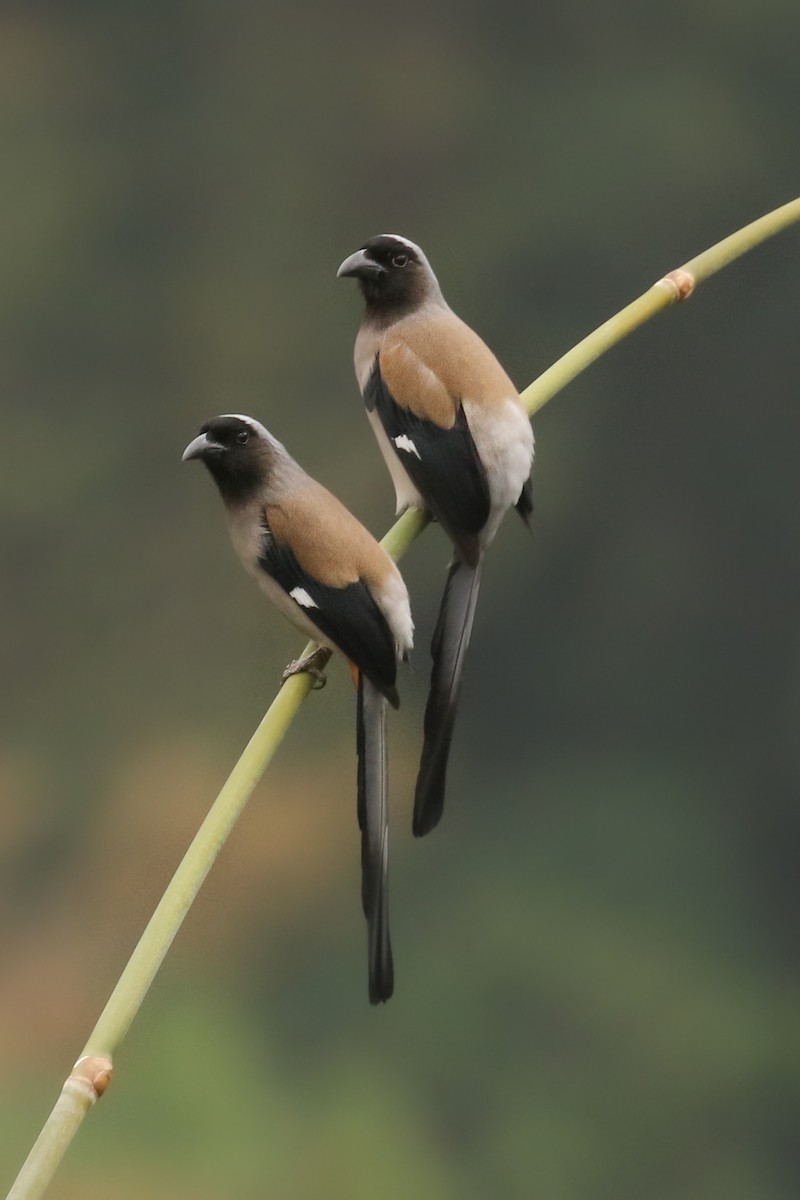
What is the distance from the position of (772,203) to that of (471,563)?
53.4 inches

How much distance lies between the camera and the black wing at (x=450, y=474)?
40.3 inches

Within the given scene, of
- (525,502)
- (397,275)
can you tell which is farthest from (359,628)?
(397,275)

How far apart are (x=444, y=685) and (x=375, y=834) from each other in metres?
0.15

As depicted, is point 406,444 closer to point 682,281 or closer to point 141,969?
point 682,281

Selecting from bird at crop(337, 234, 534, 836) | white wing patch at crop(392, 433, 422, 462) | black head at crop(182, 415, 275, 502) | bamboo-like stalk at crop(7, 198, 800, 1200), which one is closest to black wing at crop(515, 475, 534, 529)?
bird at crop(337, 234, 534, 836)

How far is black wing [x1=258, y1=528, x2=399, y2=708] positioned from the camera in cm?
92

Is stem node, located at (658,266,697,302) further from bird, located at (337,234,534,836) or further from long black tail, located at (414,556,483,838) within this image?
long black tail, located at (414,556,483,838)

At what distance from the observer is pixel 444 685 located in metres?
0.94

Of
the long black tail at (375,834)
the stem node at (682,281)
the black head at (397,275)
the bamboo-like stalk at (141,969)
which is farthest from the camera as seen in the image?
the black head at (397,275)

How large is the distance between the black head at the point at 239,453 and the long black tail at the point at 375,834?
0.18m

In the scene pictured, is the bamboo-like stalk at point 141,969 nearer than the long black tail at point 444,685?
Yes

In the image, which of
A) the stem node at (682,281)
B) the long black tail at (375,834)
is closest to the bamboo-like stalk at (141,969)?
the long black tail at (375,834)

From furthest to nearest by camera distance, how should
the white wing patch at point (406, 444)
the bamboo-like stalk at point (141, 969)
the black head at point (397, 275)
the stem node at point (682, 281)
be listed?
the black head at point (397, 275), the white wing patch at point (406, 444), the stem node at point (682, 281), the bamboo-like stalk at point (141, 969)

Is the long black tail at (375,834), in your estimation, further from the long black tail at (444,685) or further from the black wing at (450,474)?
the black wing at (450,474)
